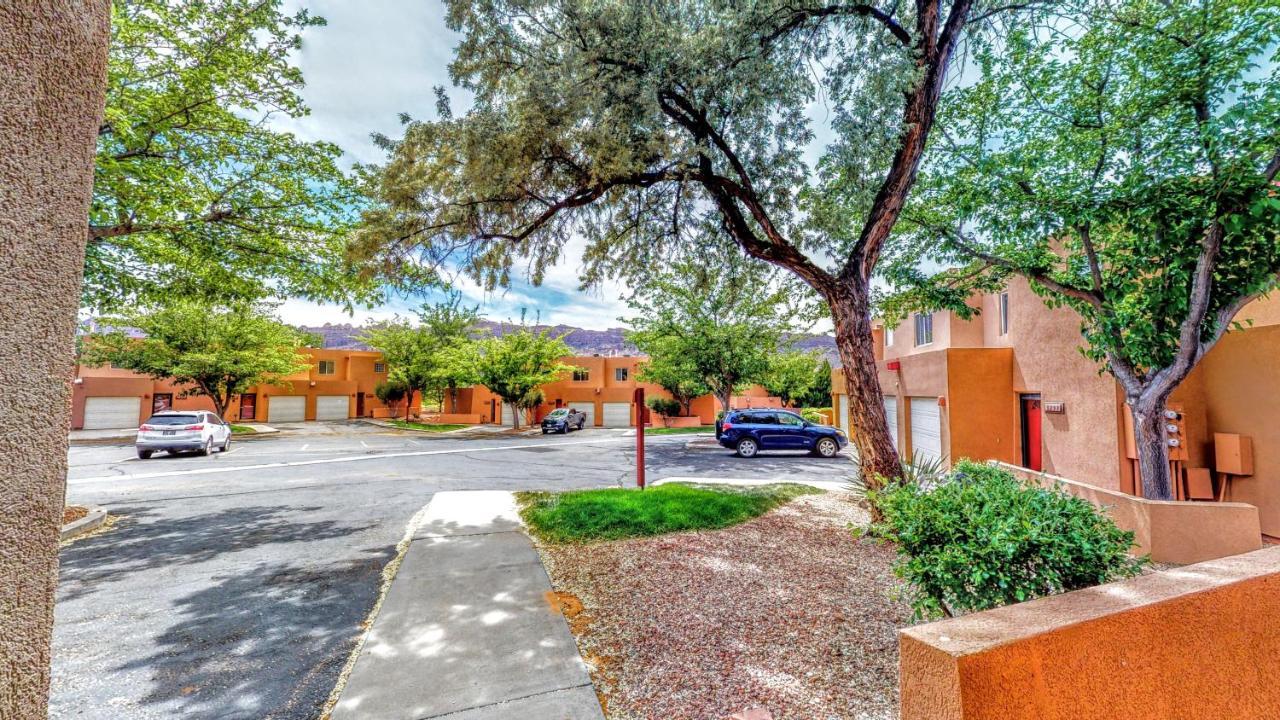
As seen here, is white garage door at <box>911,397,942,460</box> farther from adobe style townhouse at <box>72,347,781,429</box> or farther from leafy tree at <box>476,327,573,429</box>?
adobe style townhouse at <box>72,347,781,429</box>

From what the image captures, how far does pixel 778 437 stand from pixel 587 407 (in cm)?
2001

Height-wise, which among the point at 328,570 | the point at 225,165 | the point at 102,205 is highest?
the point at 225,165

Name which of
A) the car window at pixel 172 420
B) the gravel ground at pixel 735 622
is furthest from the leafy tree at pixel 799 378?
the car window at pixel 172 420

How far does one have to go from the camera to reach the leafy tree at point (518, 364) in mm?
25641

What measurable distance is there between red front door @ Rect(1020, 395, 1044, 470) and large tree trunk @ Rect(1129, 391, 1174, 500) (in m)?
3.73

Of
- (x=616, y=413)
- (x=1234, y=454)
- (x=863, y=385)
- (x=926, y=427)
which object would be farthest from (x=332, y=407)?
(x=1234, y=454)

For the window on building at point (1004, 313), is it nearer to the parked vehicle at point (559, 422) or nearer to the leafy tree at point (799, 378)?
the leafy tree at point (799, 378)

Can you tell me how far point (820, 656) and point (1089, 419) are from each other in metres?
8.09

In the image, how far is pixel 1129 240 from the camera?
6.23 meters

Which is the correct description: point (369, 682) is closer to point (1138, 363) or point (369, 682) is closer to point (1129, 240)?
point (1138, 363)

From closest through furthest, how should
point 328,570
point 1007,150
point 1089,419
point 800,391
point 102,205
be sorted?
point 328,570, point 102,205, point 1007,150, point 1089,419, point 800,391

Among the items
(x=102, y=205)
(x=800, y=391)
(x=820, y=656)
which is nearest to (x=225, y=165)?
(x=102, y=205)

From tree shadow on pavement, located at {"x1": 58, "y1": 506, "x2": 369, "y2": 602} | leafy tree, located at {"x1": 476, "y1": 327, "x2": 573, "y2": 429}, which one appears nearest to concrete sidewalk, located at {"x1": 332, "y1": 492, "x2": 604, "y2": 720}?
tree shadow on pavement, located at {"x1": 58, "y1": 506, "x2": 369, "y2": 602}

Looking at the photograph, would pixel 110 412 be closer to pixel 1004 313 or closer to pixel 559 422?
pixel 559 422
